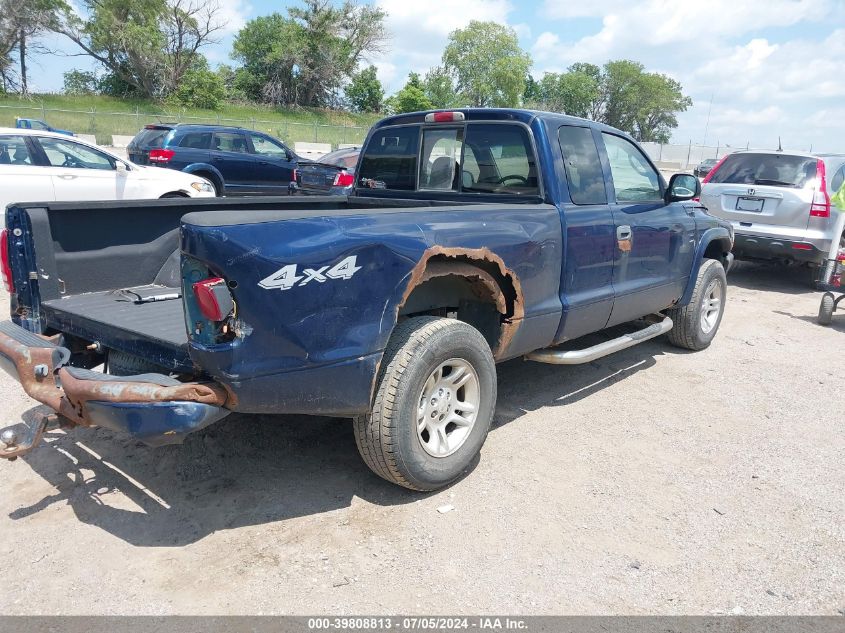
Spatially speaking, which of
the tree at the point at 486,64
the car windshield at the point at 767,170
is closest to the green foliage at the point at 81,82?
the tree at the point at 486,64

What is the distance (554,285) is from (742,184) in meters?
6.77

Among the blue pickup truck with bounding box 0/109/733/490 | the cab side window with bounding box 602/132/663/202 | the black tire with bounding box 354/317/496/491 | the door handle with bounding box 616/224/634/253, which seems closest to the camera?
the blue pickup truck with bounding box 0/109/733/490

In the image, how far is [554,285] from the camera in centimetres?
408

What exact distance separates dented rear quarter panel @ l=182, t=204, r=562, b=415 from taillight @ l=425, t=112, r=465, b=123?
145 cm

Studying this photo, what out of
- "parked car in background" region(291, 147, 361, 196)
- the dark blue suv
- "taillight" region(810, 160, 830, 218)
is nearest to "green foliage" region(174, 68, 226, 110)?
the dark blue suv

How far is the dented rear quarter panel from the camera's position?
2.60 metres

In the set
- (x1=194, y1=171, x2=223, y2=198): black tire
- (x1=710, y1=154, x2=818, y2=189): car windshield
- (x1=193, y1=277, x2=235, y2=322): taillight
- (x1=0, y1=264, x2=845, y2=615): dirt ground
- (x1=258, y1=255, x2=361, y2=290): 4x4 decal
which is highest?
(x1=710, y1=154, x2=818, y2=189): car windshield

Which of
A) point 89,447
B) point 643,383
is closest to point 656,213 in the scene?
point 643,383

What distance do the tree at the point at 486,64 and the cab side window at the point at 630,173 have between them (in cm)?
7956

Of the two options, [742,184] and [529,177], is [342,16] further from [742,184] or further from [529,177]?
[529,177]

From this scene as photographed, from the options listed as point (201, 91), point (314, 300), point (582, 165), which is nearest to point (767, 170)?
point (582, 165)

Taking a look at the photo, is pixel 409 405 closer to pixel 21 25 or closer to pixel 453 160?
pixel 453 160

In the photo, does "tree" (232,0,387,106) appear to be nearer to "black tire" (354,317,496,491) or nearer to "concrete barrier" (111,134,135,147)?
"concrete barrier" (111,134,135,147)

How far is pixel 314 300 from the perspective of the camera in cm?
276
